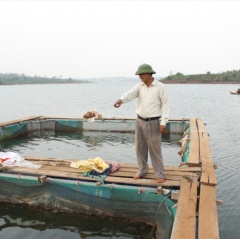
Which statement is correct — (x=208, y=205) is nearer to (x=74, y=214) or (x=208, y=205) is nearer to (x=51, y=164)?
(x=74, y=214)

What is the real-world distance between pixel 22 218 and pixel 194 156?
12.7ft

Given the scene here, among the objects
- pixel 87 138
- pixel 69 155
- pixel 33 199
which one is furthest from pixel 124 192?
pixel 87 138

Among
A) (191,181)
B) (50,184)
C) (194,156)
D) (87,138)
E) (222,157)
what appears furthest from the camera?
(87,138)

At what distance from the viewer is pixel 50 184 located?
542 cm

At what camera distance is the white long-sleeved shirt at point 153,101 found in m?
4.65

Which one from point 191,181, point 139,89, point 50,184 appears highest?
point 139,89

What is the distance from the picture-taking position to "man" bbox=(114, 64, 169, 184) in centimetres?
464

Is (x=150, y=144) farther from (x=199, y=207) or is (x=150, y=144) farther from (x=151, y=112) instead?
(x=199, y=207)

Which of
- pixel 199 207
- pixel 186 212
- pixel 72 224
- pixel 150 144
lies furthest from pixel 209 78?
pixel 186 212

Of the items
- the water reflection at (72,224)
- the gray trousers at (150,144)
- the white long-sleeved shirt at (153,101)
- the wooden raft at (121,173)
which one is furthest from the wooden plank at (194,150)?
the water reflection at (72,224)

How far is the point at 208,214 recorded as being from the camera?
142 inches

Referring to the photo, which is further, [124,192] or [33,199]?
[33,199]

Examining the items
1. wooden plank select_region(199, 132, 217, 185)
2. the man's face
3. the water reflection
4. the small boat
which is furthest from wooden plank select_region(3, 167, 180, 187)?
the man's face

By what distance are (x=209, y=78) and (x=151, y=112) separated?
101 meters
